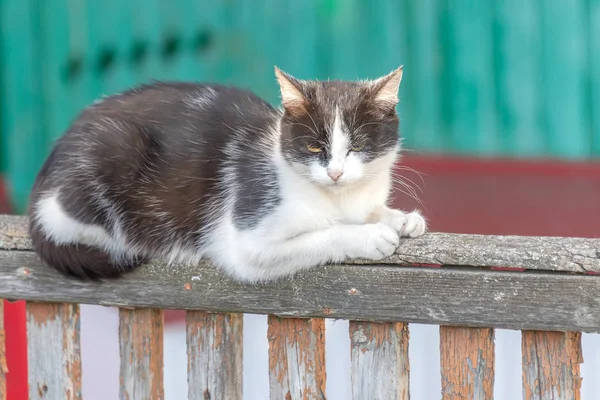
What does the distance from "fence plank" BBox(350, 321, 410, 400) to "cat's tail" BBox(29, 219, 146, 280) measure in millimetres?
664

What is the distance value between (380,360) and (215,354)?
17.7 inches

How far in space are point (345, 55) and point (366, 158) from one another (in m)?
2.26

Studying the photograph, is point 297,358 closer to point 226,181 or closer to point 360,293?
point 360,293

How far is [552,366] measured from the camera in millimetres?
1977

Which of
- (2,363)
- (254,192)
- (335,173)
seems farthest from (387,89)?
(2,363)

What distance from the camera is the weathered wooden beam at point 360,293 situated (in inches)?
75.9

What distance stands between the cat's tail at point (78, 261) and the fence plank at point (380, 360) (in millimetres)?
664

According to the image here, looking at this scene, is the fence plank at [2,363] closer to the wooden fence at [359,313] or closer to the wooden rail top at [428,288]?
the wooden fence at [359,313]

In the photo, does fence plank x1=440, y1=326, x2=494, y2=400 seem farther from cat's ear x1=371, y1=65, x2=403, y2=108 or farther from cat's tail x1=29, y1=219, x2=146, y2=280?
cat's tail x1=29, y1=219, x2=146, y2=280

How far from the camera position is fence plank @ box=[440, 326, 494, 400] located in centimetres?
202

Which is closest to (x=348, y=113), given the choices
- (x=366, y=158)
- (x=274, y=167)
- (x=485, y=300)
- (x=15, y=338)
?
(x=366, y=158)

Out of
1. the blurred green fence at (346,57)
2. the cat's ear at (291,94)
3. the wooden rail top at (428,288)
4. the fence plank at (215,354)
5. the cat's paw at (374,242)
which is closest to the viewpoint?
the wooden rail top at (428,288)

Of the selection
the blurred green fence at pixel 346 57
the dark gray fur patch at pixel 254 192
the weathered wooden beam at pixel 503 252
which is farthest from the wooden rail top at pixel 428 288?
the blurred green fence at pixel 346 57

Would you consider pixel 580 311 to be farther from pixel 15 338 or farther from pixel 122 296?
pixel 15 338
